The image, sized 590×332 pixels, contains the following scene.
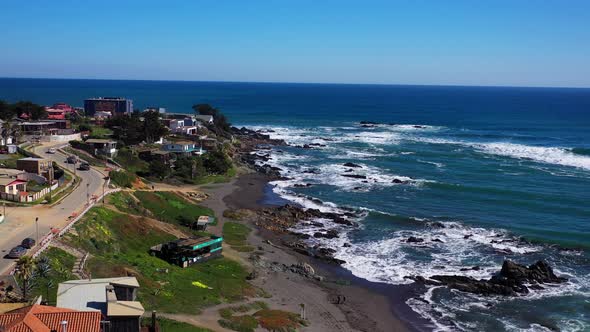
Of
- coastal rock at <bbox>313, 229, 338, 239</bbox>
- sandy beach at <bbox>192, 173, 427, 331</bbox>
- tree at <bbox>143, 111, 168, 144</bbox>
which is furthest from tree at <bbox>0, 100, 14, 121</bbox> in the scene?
coastal rock at <bbox>313, 229, 338, 239</bbox>

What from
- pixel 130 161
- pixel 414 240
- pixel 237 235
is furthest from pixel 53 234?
pixel 130 161

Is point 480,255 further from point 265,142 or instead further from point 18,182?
point 265,142

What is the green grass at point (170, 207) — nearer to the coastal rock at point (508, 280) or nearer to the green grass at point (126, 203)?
the green grass at point (126, 203)

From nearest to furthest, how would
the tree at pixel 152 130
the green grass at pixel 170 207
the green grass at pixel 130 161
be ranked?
the green grass at pixel 170 207
the green grass at pixel 130 161
the tree at pixel 152 130

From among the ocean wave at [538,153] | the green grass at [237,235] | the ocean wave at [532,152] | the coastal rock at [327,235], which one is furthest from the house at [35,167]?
the ocean wave at [538,153]

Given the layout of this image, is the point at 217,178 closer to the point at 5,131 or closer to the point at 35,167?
the point at 35,167

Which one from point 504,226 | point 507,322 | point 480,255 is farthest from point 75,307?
point 504,226
